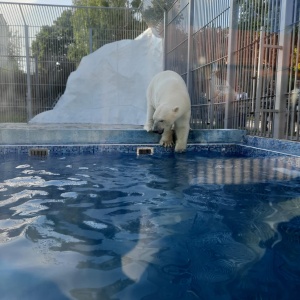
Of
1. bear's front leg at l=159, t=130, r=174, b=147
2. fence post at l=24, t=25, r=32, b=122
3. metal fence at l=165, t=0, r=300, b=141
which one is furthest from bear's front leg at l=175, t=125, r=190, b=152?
fence post at l=24, t=25, r=32, b=122

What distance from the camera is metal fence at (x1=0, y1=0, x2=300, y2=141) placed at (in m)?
5.11

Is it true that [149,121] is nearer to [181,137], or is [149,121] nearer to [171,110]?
[181,137]

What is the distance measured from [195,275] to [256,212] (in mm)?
1040

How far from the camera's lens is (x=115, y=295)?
50.0 inches

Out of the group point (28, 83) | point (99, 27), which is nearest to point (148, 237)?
point (28, 83)

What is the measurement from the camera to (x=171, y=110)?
4.74 meters

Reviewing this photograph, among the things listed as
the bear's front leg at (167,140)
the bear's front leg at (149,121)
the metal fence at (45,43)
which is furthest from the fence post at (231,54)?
the metal fence at (45,43)

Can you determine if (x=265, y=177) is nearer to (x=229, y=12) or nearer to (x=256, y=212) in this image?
(x=256, y=212)

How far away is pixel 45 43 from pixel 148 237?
1117 cm

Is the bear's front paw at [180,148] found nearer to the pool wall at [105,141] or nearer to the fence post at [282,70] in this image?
the pool wall at [105,141]

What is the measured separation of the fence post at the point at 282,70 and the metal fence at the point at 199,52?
0.05ft

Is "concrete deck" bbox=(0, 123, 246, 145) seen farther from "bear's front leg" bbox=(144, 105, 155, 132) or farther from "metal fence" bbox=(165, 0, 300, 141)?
"metal fence" bbox=(165, 0, 300, 141)

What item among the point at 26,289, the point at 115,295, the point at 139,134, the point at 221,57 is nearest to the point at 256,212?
the point at 115,295

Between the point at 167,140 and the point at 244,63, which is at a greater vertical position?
the point at 244,63
